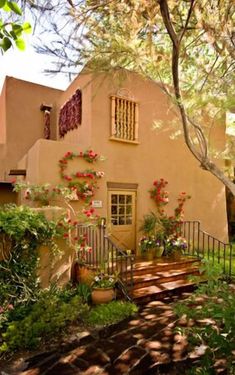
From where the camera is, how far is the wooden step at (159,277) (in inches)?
238

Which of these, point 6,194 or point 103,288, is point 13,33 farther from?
point 6,194

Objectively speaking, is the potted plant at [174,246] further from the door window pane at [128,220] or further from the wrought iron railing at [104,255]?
the wrought iron railing at [104,255]

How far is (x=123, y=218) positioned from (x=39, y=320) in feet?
13.5

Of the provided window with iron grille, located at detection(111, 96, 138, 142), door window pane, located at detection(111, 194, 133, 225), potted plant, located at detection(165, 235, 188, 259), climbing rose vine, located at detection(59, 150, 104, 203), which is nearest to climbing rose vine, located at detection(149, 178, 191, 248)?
potted plant, located at detection(165, 235, 188, 259)

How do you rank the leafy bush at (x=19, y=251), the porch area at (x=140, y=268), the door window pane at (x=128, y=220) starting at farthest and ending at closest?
the door window pane at (x=128, y=220) < the porch area at (x=140, y=268) < the leafy bush at (x=19, y=251)

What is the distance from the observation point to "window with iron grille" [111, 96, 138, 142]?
761 centimetres

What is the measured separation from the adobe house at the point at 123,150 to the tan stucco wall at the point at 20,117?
0.12ft

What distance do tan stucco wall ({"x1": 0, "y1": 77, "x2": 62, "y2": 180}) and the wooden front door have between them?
4.45m

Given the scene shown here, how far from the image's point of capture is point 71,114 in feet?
28.2

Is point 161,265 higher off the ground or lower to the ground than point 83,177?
lower

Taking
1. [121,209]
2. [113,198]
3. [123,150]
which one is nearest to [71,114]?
[123,150]

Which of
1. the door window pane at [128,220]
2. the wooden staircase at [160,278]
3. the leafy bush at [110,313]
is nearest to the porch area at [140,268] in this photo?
the wooden staircase at [160,278]

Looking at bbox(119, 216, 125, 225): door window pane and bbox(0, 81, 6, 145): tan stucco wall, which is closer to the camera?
bbox(119, 216, 125, 225): door window pane

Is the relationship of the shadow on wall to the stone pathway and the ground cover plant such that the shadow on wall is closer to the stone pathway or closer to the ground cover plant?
the stone pathway
